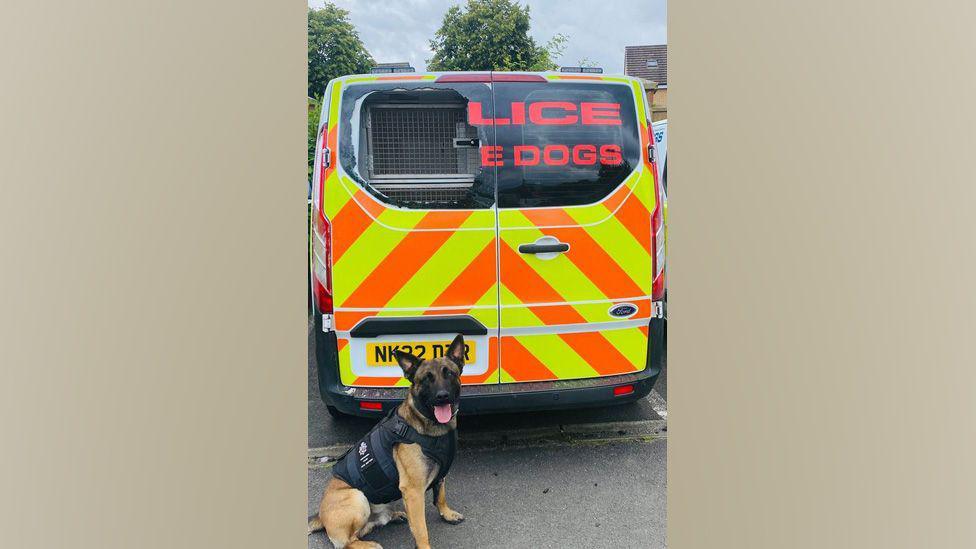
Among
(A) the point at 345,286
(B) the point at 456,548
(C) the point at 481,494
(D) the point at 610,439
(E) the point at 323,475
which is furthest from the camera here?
(D) the point at 610,439

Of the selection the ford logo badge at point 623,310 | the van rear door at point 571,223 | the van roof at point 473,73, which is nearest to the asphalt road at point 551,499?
the van rear door at point 571,223

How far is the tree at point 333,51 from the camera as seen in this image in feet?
43.6

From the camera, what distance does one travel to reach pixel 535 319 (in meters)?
2.83

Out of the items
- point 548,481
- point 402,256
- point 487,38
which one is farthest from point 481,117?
point 487,38

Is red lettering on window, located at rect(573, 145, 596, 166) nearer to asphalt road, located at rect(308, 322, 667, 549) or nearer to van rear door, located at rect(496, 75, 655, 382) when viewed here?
van rear door, located at rect(496, 75, 655, 382)

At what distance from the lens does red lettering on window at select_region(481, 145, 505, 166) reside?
2.78m

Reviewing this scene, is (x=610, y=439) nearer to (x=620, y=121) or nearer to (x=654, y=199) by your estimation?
(x=654, y=199)

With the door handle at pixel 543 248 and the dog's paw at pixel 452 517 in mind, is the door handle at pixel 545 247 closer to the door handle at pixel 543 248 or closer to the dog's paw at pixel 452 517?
the door handle at pixel 543 248

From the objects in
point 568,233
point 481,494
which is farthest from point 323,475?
point 568,233

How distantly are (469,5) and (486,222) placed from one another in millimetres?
16616

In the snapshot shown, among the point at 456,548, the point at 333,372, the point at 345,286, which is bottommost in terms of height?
the point at 456,548

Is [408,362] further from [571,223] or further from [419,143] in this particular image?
[419,143]

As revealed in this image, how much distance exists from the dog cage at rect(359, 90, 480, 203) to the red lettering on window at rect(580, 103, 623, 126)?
0.65 metres

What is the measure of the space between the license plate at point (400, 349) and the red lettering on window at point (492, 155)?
1048mm
